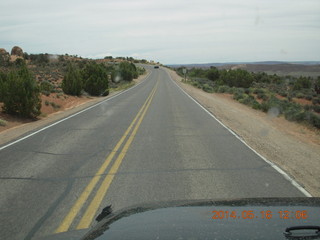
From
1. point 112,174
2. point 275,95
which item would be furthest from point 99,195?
point 275,95

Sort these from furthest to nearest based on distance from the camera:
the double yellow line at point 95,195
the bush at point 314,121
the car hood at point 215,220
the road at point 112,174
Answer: the bush at point 314,121
the road at point 112,174
the double yellow line at point 95,195
the car hood at point 215,220

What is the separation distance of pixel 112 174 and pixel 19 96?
1302cm

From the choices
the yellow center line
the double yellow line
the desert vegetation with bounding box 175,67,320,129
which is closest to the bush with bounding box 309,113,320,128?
the desert vegetation with bounding box 175,67,320,129

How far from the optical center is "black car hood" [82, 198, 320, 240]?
2.51 metres

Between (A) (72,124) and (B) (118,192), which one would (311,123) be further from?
(B) (118,192)

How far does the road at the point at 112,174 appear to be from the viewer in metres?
5.34

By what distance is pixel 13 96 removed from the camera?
723 inches

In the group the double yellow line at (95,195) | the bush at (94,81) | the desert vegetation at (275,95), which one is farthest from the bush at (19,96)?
the bush at (94,81)

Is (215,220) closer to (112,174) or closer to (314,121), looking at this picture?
(112,174)

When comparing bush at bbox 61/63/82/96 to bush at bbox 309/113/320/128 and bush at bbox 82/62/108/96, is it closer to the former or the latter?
bush at bbox 82/62/108/96

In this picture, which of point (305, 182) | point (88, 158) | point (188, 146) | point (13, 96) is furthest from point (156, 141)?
point (13, 96)

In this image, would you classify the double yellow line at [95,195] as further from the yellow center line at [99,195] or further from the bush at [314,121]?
the bush at [314,121]
